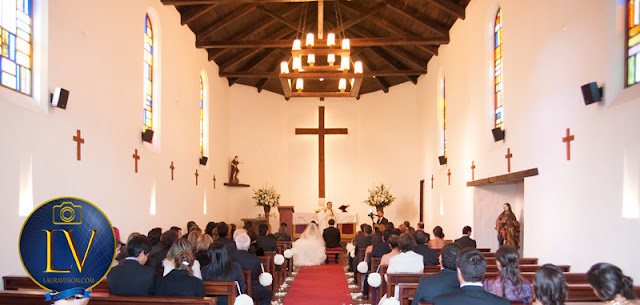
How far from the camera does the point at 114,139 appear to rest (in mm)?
8805

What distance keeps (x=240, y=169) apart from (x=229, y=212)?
1681 millimetres

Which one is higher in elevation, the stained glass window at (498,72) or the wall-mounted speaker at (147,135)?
the stained glass window at (498,72)

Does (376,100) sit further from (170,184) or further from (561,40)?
(561,40)

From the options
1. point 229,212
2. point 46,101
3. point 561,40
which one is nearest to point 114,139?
point 46,101

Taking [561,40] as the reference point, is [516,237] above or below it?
below

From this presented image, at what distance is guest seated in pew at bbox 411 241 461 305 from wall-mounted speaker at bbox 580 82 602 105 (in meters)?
3.27

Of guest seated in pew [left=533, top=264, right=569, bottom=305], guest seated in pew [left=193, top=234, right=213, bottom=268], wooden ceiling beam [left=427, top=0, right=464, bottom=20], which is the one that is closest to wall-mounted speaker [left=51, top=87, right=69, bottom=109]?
guest seated in pew [left=193, top=234, right=213, bottom=268]

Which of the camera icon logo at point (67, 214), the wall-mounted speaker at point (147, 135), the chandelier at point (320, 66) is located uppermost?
the chandelier at point (320, 66)

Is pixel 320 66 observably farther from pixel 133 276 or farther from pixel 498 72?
pixel 133 276

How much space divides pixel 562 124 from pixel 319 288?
4724 millimetres

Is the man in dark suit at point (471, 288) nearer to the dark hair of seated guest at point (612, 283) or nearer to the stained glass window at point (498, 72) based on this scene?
the dark hair of seated guest at point (612, 283)

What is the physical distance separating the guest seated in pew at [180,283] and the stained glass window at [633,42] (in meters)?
5.05

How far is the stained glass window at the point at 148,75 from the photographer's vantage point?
1071 centimetres

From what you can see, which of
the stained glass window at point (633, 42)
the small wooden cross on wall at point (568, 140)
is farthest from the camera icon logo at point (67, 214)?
the small wooden cross on wall at point (568, 140)
